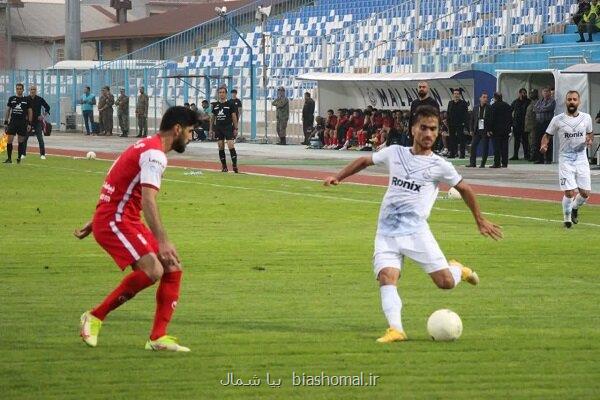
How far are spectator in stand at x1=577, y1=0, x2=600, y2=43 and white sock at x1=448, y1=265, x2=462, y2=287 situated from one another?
1120 inches

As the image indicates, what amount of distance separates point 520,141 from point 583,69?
5046 mm

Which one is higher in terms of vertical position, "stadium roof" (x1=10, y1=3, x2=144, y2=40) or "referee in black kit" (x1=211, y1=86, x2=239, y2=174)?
"stadium roof" (x1=10, y1=3, x2=144, y2=40)

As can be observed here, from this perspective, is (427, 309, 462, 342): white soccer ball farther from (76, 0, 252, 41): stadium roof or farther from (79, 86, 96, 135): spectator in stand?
(76, 0, 252, 41): stadium roof

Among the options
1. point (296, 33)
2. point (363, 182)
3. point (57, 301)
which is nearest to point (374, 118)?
point (363, 182)

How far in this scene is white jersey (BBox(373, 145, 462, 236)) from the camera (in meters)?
10.4

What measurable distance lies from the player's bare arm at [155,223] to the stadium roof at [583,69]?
81.8ft

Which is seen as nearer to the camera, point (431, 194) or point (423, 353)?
point (423, 353)

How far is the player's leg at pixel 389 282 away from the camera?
33.1 feet

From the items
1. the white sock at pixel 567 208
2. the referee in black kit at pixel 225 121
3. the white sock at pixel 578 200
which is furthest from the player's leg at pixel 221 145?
the white sock at pixel 567 208

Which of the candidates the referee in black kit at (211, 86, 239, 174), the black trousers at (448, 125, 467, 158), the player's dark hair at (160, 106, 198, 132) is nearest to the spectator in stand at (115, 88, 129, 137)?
the black trousers at (448, 125, 467, 158)

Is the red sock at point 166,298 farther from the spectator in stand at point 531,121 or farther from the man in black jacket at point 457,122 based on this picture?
the man in black jacket at point 457,122

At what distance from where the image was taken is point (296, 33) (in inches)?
2260

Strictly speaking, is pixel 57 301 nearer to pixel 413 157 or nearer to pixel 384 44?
pixel 413 157

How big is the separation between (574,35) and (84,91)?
28.0 m
